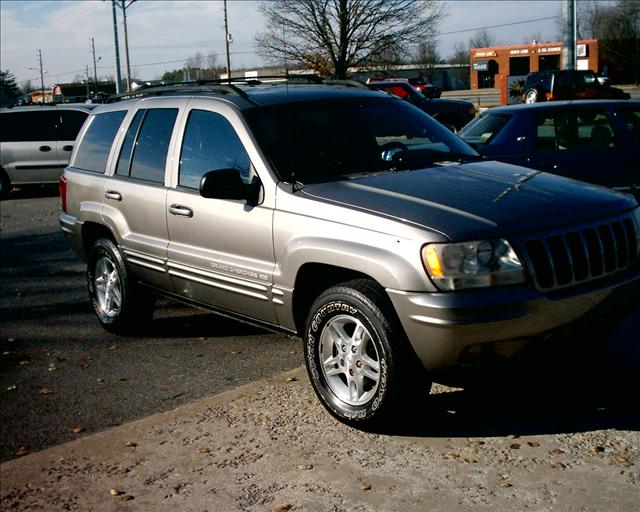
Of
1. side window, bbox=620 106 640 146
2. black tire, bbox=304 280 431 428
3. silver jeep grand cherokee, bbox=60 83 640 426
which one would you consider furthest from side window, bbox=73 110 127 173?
A: side window, bbox=620 106 640 146

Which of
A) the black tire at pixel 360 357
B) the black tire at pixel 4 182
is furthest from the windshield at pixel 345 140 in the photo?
the black tire at pixel 4 182

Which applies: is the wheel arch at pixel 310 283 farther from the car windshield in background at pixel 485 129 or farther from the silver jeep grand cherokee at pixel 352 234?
the car windshield in background at pixel 485 129

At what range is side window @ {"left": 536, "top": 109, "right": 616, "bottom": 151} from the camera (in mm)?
10250

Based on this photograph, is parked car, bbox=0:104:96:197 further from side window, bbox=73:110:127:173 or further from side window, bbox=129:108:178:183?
side window, bbox=129:108:178:183

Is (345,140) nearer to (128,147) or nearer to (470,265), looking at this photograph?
(470,265)

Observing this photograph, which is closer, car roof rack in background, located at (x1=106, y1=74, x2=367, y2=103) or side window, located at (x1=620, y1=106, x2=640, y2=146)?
car roof rack in background, located at (x1=106, y1=74, x2=367, y2=103)

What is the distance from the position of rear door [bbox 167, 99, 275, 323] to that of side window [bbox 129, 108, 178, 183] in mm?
235

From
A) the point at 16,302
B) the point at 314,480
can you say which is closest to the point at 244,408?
the point at 314,480

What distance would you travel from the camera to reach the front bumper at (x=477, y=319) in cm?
428

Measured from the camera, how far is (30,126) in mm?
18203

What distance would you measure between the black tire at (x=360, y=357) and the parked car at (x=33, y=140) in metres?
14.2

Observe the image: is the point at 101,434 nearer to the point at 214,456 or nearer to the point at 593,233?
the point at 214,456

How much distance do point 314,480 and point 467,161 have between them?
8.46 feet

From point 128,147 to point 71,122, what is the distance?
1204 cm
